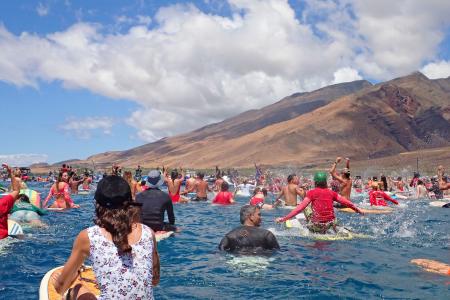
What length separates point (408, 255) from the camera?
903 cm

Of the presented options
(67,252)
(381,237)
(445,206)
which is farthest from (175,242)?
(445,206)

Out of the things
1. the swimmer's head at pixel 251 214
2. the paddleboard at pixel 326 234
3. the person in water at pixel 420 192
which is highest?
the swimmer's head at pixel 251 214

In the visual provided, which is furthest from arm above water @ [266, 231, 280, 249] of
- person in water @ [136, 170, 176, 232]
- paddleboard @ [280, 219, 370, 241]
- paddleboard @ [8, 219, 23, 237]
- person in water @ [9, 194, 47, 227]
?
person in water @ [9, 194, 47, 227]

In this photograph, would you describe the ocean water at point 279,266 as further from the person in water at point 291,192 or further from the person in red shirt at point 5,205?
the person in water at point 291,192

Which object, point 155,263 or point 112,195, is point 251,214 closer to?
point 155,263

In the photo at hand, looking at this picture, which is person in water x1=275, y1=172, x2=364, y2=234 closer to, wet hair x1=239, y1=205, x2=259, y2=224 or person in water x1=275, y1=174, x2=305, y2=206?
wet hair x1=239, y1=205, x2=259, y2=224

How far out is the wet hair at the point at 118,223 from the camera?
3.53 m

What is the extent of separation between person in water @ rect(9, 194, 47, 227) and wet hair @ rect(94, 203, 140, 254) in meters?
9.49

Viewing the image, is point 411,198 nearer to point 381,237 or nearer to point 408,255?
point 381,237

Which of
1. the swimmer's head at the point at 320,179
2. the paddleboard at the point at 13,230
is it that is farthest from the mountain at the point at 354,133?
the paddleboard at the point at 13,230

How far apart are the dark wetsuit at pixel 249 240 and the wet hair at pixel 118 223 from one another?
4228 mm

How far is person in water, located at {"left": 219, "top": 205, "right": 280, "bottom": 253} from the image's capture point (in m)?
7.61

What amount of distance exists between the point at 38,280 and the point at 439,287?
19.3 ft

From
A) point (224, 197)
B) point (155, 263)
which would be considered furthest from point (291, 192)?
point (155, 263)
